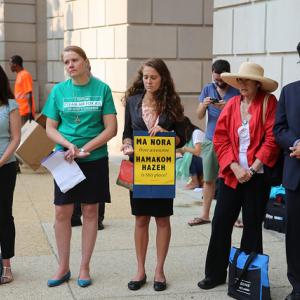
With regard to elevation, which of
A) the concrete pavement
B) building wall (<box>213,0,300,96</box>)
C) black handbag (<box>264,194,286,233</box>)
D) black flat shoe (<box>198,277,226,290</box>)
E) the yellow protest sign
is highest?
building wall (<box>213,0,300,96</box>)

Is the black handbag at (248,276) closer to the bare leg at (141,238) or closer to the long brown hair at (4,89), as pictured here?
the bare leg at (141,238)

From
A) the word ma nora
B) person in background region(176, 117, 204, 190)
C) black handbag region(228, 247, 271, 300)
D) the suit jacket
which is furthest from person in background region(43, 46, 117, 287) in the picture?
person in background region(176, 117, 204, 190)

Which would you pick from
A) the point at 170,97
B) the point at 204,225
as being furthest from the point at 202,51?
the point at 170,97

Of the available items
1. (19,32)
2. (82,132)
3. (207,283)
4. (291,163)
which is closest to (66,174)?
(82,132)

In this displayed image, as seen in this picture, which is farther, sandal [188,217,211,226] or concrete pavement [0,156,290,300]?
sandal [188,217,211,226]

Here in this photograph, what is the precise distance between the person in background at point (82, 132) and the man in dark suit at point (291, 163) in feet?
4.25

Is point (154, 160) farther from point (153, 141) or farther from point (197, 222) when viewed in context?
point (197, 222)

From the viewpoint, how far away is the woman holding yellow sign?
476 cm

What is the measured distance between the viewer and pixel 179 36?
12.5 m

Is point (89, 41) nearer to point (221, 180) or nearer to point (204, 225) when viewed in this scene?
point (204, 225)

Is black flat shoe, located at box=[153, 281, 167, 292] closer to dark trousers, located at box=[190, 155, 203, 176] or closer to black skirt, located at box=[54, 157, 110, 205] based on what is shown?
black skirt, located at box=[54, 157, 110, 205]

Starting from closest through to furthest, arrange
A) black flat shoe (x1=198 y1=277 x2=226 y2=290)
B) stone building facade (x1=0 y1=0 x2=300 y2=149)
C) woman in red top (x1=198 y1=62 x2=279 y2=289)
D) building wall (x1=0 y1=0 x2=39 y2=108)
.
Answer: woman in red top (x1=198 y1=62 x2=279 y2=289) < black flat shoe (x1=198 y1=277 x2=226 y2=290) < stone building facade (x1=0 y1=0 x2=300 y2=149) < building wall (x1=0 y1=0 x2=39 y2=108)

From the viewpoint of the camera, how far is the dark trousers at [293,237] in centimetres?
449

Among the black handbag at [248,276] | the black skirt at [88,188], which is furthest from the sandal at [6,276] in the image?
the black handbag at [248,276]
